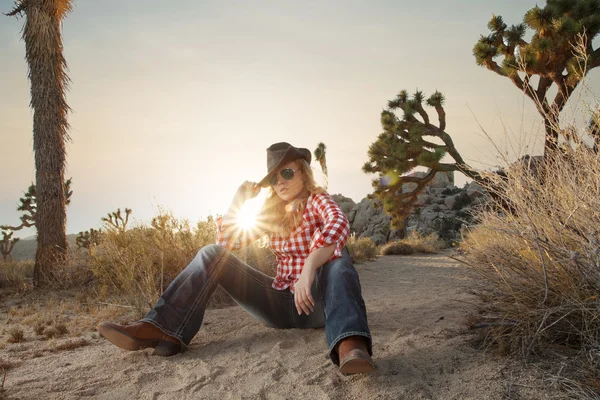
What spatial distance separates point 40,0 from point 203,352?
9.11 metres

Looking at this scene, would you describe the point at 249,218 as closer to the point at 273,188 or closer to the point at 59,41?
the point at 273,188

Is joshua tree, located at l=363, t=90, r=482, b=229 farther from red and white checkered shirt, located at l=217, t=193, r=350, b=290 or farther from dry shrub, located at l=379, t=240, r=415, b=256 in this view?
red and white checkered shirt, located at l=217, t=193, r=350, b=290

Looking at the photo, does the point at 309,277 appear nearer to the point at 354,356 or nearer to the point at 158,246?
the point at 354,356

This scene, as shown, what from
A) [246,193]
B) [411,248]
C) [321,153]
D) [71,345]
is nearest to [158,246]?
[71,345]

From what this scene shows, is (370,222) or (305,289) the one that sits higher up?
(370,222)

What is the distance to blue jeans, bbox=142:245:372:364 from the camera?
2219 millimetres

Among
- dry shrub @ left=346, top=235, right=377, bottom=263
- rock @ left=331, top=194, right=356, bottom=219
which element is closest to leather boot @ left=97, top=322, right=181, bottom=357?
dry shrub @ left=346, top=235, right=377, bottom=263

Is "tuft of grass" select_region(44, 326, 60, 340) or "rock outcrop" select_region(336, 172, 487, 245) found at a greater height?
"rock outcrop" select_region(336, 172, 487, 245)

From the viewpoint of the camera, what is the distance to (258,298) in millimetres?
2936

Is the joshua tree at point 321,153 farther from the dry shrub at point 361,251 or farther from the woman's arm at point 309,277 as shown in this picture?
the woman's arm at point 309,277

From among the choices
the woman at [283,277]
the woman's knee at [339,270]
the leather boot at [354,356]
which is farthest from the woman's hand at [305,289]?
the leather boot at [354,356]

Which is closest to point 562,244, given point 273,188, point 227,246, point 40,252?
point 273,188

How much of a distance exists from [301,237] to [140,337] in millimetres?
1180

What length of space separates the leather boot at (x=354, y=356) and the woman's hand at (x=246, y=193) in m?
1.39
